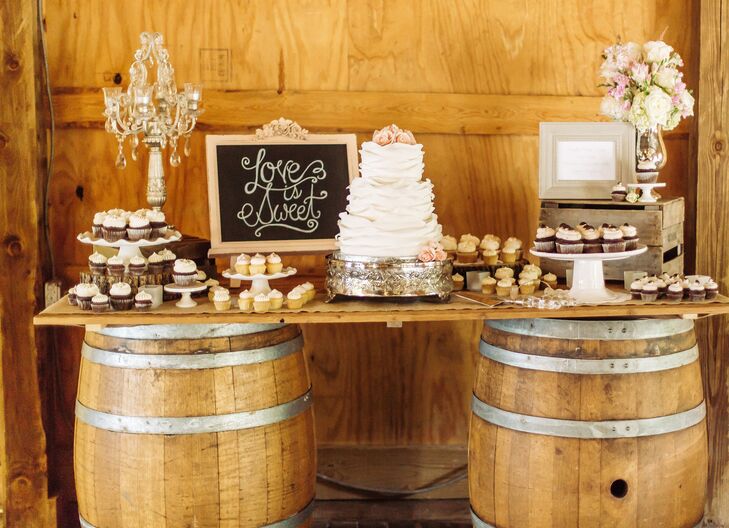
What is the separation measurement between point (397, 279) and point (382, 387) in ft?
3.53

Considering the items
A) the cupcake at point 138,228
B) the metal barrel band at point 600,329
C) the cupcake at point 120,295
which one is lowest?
the metal barrel band at point 600,329

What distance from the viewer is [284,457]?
109 inches

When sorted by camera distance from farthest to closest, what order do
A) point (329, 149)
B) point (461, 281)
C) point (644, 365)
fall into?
point (329, 149) < point (461, 281) < point (644, 365)

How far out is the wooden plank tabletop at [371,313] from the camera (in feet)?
A: 8.71

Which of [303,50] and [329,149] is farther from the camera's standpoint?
[303,50]

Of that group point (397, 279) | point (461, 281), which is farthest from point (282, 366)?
point (461, 281)

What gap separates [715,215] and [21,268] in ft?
9.15

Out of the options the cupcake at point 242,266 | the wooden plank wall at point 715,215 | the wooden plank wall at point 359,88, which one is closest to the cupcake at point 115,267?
the cupcake at point 242,266

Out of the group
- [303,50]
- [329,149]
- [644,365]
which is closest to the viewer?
[644,365]

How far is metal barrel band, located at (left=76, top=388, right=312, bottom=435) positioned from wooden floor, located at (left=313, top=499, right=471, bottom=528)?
1146 mm

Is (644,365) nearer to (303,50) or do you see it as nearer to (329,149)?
(329,149)

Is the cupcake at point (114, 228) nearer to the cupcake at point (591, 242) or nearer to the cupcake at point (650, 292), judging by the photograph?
the cupcake at point (591, 242)

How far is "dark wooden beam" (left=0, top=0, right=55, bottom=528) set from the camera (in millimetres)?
3346

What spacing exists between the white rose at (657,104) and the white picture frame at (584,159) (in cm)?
10
